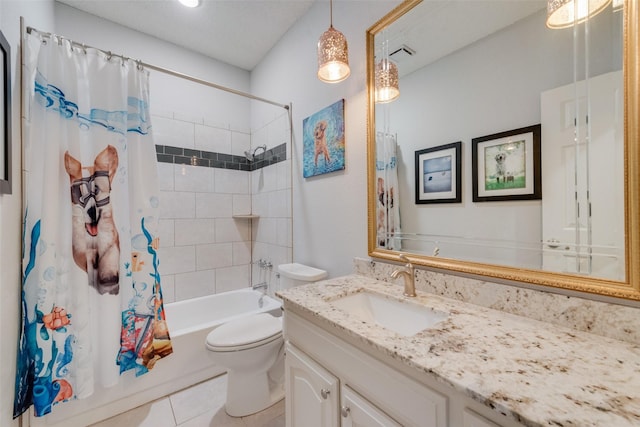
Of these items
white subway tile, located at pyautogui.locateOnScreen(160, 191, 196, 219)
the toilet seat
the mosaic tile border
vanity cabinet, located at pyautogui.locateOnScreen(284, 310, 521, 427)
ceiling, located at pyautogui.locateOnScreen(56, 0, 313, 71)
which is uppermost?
ceiling, located at pyautogui.locateOnScreen(56, 0, 313, 71)

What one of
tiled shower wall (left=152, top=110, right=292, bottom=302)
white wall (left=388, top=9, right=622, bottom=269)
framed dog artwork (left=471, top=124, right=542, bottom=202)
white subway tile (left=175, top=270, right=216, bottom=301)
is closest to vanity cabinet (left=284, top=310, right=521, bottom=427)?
white wall (left=388, top=9, right=622, bottom=269)

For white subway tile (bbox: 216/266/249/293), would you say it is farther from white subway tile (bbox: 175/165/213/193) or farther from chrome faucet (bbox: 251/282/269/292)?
white subway tile (bbox: 175/165/213/193)

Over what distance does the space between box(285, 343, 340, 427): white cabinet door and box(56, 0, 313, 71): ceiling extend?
2.23m

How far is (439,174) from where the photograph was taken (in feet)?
3.59

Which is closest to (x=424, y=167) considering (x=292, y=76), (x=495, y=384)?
(x=495, y=384)

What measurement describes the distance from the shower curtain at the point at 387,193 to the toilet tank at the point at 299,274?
1.58 feet

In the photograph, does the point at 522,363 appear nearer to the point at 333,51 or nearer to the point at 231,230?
the point at 333,51

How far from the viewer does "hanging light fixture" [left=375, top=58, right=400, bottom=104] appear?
4.14 feet

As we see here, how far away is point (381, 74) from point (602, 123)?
35.7 inches

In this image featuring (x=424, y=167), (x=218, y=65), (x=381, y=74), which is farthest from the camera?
(x=218, y=65)

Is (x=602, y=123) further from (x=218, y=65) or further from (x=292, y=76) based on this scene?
(x=218, y=65)

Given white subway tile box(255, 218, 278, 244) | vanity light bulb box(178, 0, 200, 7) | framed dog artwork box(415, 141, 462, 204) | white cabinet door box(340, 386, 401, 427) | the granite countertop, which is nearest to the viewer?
the granite countertop

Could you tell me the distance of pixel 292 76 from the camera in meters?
2.03

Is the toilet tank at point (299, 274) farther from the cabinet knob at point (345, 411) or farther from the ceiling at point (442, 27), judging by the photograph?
the ceiling at point (442, 27)
